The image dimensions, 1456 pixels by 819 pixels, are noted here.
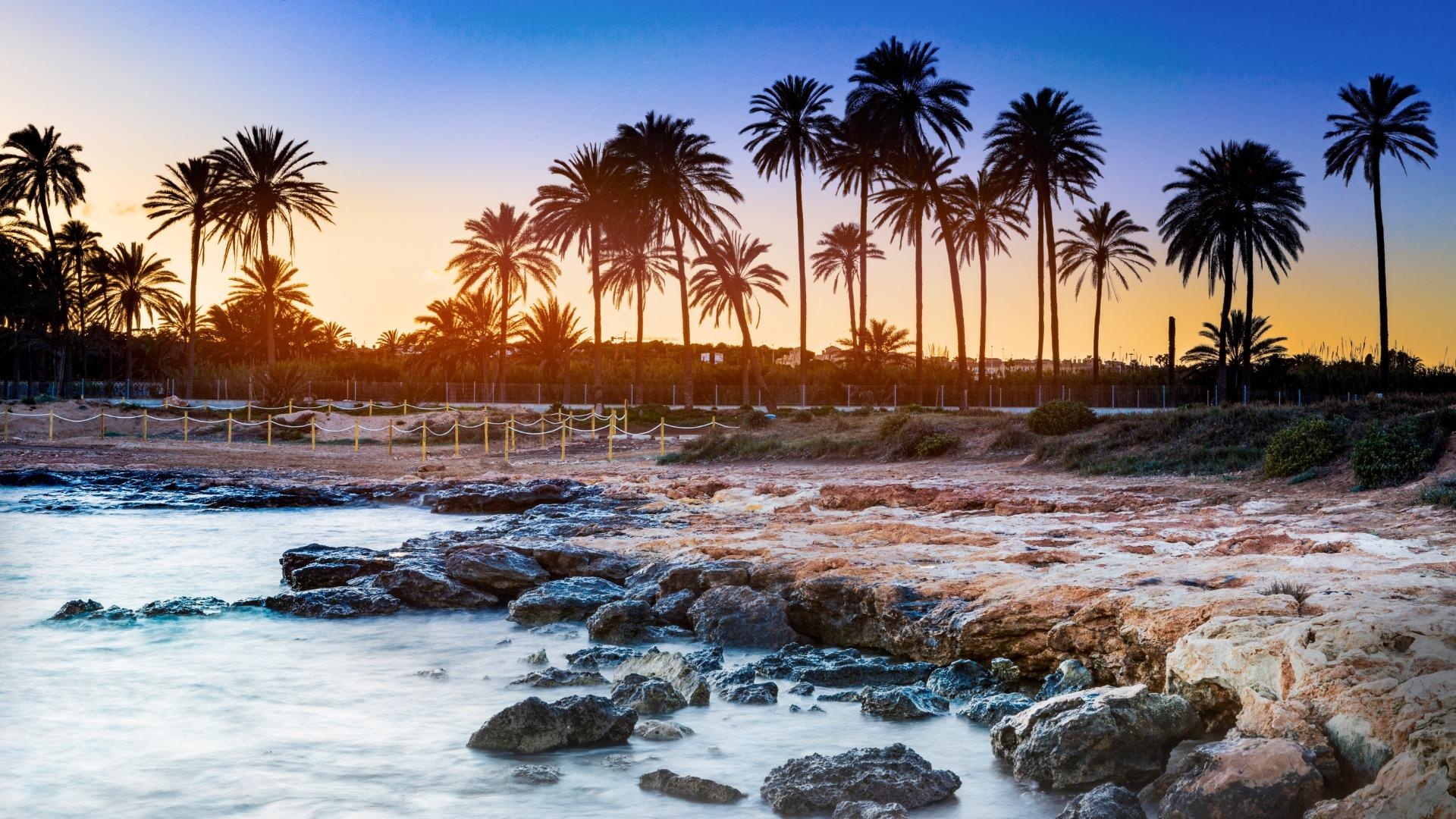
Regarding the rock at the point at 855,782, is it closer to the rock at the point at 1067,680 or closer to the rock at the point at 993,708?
the rock at the point at 993,708

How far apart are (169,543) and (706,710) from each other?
11.8 m

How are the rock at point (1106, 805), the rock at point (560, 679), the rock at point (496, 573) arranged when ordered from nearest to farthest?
the rock at point (1106, 805)
the rock at point (560, 679)
the rock at point (496, 573)

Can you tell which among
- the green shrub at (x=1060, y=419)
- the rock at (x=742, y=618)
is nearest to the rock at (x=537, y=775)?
the rock at (x=742, y=618)

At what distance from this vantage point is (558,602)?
33.4ft

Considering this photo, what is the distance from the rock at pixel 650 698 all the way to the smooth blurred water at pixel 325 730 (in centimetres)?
13

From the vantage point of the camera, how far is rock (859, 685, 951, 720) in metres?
7.04

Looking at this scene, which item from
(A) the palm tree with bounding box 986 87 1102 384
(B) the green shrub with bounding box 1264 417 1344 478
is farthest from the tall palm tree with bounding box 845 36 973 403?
(B) the green shrub with bounding box 1264 417 1344 478

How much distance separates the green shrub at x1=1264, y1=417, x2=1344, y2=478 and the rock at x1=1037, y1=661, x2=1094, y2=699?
35.6 feet

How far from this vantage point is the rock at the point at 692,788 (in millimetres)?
5785

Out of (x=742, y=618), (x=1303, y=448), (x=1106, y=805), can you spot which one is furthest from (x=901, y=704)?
(x=1303, y=448)

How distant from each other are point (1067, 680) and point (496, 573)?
19.8 ft

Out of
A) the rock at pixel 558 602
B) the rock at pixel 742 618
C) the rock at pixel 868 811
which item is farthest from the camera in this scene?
the rock at pixel 558 602

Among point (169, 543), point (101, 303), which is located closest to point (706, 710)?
point (169, 543)

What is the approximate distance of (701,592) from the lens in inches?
397
